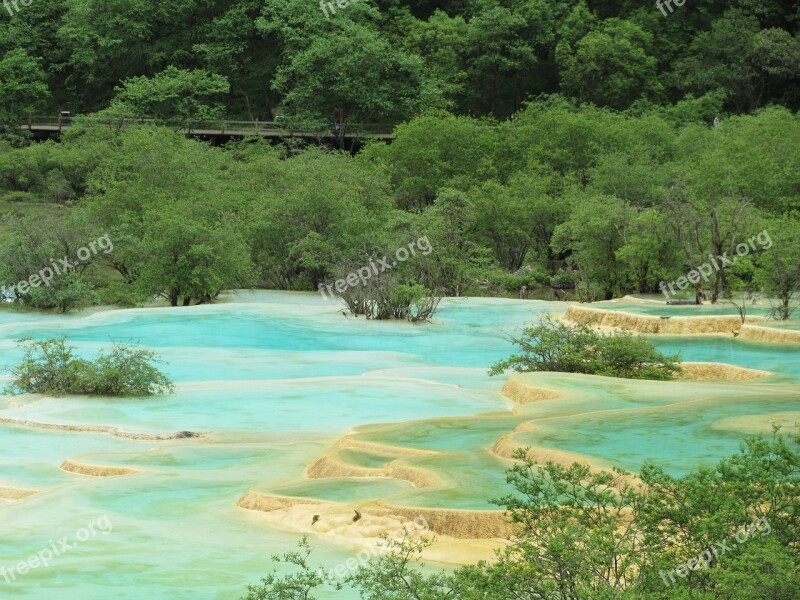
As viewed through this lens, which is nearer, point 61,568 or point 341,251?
point 61,568

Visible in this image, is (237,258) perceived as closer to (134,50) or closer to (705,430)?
(705,430)

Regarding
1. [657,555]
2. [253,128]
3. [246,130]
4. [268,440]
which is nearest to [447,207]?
[246,130]

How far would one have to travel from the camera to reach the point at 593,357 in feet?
59.7

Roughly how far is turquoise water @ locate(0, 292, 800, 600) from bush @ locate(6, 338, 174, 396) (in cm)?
32

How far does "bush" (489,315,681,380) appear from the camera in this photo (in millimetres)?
17969

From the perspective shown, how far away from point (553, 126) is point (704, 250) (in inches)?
664

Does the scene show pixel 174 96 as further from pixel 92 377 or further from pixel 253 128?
pixel 92 377

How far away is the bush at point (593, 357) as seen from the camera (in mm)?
17969

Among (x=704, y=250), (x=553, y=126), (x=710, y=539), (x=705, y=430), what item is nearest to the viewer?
(x=710, y=539)

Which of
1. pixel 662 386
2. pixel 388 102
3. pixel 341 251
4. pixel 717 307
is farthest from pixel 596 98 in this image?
pixel 662 386

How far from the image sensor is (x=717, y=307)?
27.1m

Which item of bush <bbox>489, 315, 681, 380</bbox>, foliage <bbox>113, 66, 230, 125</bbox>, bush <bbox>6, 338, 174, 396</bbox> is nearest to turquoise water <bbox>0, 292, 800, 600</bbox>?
bush <bbox>6, 338, 174, 396</bbox>

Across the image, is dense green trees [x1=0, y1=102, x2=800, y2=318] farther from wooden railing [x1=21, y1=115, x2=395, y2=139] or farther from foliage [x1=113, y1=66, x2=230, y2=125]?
wooden railing [x1=21, y1=115, x2=395, y2=139]

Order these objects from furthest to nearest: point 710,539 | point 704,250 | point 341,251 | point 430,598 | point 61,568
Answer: point 341,251, point 704,250, point 61,568, point 710,539, point 430,598
